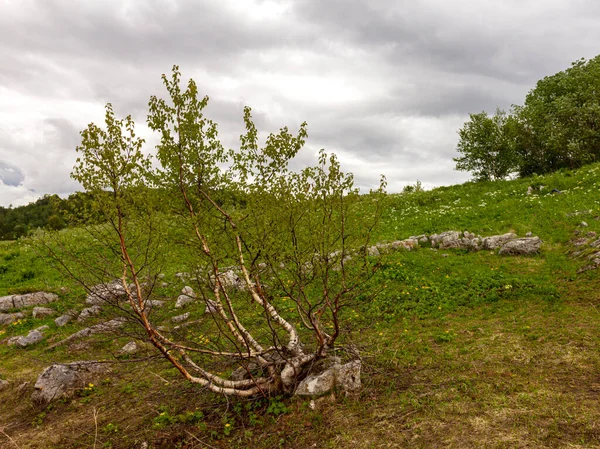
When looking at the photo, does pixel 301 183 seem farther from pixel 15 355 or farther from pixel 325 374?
pixel 15 355

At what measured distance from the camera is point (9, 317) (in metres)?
16.1

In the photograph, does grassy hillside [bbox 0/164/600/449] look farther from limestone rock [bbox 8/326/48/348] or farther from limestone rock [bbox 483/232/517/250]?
limestone rock [bbox 483/232/517/250]

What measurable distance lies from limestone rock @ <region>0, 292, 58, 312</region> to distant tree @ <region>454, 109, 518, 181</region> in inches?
1469

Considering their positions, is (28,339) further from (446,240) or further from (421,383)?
(446,240)

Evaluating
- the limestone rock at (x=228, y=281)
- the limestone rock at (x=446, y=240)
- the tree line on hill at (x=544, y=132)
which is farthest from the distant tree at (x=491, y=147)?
the limestone rock at (x=228, y=281)

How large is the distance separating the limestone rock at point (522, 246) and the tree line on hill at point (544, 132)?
1972 centimetres

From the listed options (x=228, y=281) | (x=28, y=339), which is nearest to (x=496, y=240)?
A: (x=228, y=281)

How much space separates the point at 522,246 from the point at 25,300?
79.5 feet

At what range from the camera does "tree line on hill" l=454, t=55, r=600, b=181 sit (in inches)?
1237

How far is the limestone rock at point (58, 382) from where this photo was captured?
32.0 ft

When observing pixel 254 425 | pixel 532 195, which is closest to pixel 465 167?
pixel 532 195

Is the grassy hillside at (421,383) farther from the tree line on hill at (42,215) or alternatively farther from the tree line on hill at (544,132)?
the tree line on hill at (544,132)

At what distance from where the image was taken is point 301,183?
8258 millimetres

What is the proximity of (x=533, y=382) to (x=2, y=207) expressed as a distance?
179m
